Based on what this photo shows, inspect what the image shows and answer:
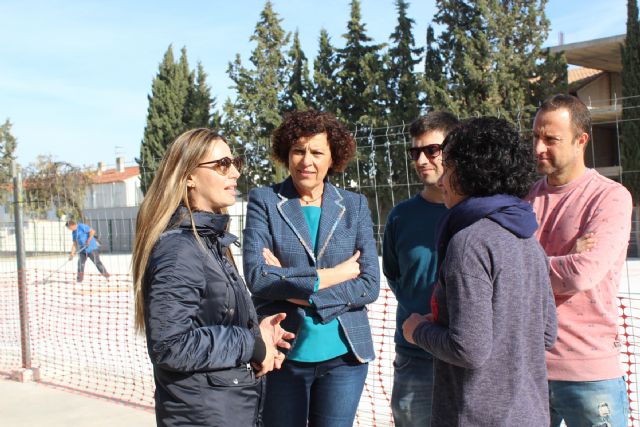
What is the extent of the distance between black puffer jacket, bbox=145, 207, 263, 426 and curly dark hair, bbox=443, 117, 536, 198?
0.81 m

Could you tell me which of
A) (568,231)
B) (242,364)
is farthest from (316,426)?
(568,231)

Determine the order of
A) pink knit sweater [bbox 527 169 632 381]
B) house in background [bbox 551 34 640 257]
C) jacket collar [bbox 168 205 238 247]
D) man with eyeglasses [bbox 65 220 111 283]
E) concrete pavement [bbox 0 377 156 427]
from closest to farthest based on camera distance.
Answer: jacket collar [bbox 168 205 238 247] < pink knit sweater [bbox 527 169 632 381] < concrete pavement [bbox 0 377 156 427] < man with eyeglasses [bbox 65 220 111 283] < house in background [bbox 551 34 640 257]

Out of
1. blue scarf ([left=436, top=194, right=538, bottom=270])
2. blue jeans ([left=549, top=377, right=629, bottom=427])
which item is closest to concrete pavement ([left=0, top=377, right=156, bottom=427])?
blue jeans ([left=549, top=377, right=629, bottom=427])

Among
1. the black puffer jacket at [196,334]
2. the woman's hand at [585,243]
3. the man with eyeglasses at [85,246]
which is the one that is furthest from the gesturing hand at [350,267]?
the man with eyeglasses at [85,246]

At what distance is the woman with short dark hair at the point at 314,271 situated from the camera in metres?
2.53

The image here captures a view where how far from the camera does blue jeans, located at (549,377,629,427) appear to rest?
2223mm

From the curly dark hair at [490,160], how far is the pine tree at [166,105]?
31340 mm

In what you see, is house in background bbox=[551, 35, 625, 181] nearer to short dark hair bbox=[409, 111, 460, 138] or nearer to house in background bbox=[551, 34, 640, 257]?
house in background bbox=[551, 34, 640, 257]

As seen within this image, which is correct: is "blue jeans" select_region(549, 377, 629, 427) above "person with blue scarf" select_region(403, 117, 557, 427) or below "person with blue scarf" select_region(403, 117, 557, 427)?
below

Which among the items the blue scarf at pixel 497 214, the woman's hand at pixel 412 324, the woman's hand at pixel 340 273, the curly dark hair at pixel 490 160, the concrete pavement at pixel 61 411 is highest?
the curly dark hair at pixel 490 160

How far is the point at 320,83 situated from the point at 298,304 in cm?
2541

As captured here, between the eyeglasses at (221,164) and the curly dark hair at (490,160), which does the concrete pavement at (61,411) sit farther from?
the curly dark hair at (490,160)

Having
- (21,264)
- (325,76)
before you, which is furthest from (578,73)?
(21,264)

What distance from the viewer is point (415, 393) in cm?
257
